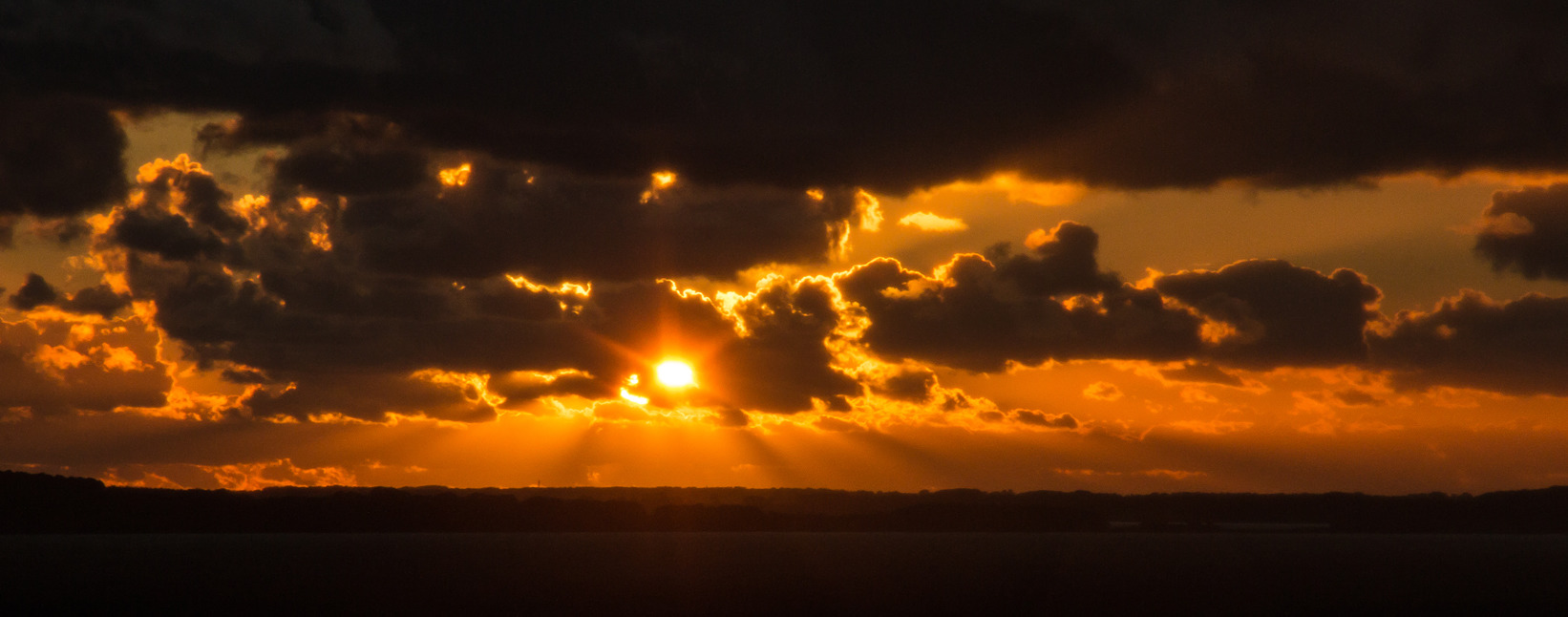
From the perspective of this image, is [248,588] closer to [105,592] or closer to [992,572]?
[105,592]

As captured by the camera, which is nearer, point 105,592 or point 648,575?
point 105,592

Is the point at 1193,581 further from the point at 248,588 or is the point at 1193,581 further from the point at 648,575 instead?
the point at 248,588

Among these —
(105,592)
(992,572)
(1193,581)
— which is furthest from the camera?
(992,572)

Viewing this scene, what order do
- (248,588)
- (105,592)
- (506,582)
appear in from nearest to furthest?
(105,592) < (248,588) < (506,582)

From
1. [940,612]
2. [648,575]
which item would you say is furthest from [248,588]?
[940,612]

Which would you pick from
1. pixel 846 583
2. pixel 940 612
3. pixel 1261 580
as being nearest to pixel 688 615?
pixel 940 612

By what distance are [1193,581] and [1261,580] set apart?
1325cm

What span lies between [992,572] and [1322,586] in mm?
43523

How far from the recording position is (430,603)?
12119 cm

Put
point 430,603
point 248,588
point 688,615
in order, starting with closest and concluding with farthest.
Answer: point 688,615
point 430,603
point 248,588

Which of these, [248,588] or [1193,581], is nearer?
[248,588]

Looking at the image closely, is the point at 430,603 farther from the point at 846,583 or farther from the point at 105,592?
the point at 846,583

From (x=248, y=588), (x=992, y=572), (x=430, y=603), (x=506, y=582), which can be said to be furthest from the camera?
(x=992, y=572)

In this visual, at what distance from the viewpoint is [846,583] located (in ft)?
516
